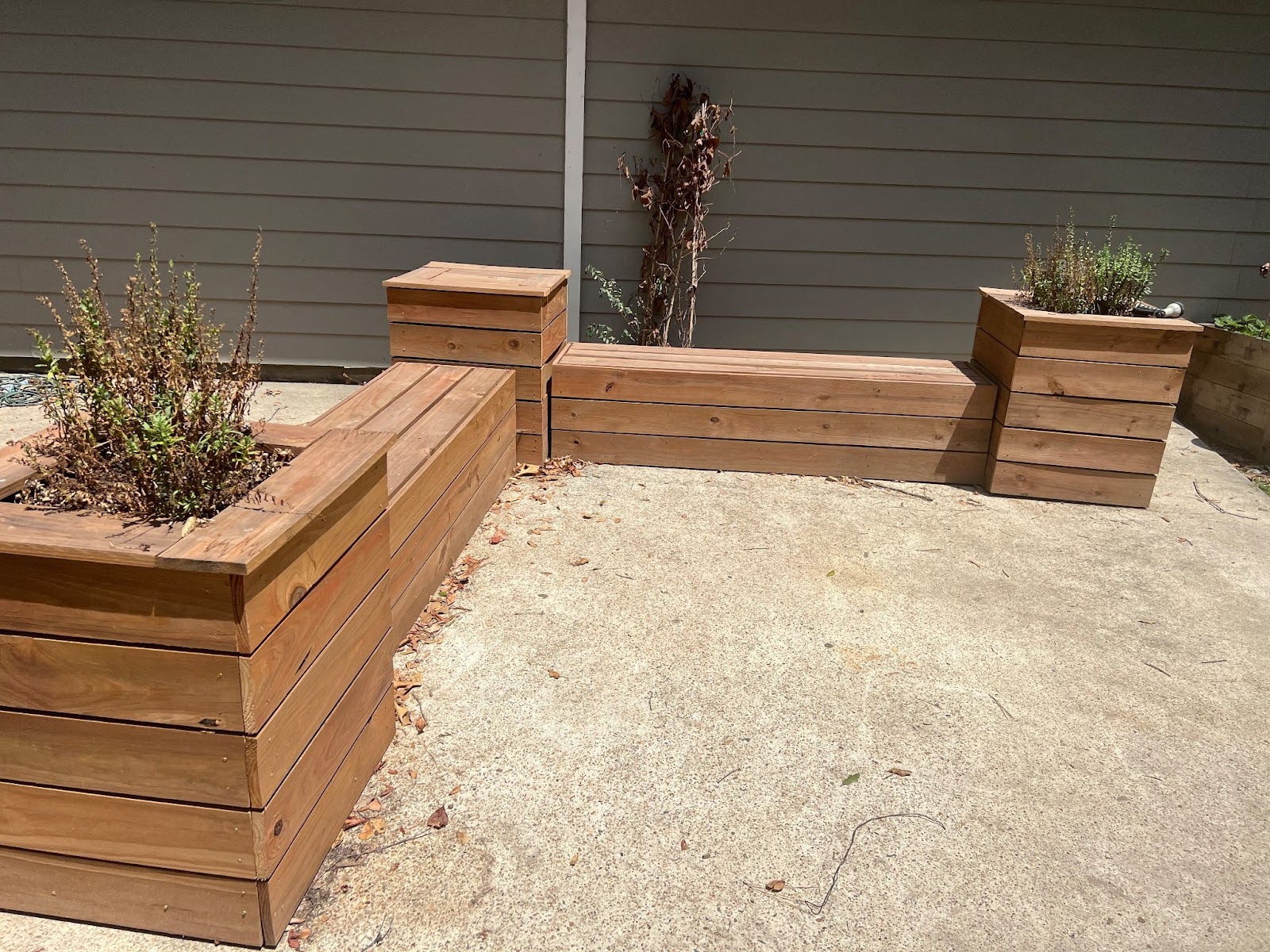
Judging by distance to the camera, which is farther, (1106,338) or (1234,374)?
(1234,374)

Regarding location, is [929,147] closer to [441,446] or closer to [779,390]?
[779,390]

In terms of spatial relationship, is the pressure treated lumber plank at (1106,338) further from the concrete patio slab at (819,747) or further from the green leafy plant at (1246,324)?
the green leafy plant at (1246,324)

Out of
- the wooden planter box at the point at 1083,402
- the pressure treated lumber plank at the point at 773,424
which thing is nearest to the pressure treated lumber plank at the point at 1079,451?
the wooden planter box at the point at 1083,402

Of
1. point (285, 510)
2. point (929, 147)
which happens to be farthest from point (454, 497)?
point (929, 147)

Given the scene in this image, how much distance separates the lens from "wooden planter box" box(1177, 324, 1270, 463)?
182 inches

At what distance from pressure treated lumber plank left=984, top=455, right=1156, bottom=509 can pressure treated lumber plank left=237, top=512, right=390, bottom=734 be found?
2.80 meters

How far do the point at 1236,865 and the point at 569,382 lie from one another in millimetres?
2830

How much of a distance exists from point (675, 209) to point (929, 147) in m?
1.33

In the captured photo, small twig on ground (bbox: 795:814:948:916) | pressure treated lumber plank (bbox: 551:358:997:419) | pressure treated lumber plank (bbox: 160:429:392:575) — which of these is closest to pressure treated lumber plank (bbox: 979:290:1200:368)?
pressure treated lumber plank (bbox: 551:358:997:419)

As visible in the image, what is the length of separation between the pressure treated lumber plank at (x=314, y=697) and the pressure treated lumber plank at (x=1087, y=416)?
2776 millimetres

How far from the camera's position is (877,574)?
3271 millimetres

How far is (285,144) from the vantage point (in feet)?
15.7

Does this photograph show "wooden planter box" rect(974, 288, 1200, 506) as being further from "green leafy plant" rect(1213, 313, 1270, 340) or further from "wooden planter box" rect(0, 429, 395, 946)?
"wooden planter box" rect(0, 429, 395, 946)

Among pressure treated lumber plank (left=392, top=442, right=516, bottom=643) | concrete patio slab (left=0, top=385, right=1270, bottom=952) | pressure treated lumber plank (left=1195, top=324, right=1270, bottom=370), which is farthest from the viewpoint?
pressure treated lumber plank (left=1195, top=324, right=1270, bottom=370)
